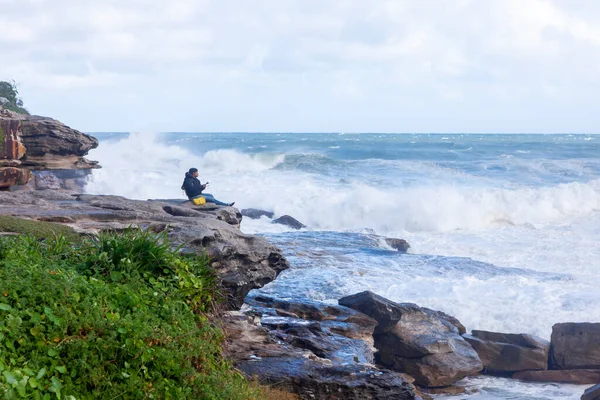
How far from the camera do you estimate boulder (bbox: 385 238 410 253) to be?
2033 cm

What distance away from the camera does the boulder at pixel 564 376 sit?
11.1 metres

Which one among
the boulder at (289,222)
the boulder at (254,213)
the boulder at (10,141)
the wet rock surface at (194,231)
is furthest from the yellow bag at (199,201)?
the boulder at (254,213)

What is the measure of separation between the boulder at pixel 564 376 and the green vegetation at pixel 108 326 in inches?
221

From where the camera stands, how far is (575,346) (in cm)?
1141

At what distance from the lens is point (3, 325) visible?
4.98 metres

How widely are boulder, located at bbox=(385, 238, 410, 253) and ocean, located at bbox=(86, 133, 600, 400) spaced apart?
0.25m

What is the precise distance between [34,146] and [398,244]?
1009 cm

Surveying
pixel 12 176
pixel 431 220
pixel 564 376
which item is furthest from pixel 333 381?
pixel 431 220

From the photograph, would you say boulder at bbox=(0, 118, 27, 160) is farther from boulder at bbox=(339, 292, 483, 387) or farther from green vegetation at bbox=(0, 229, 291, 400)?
green vegetation at bbox=(0, 229, 291, 400)

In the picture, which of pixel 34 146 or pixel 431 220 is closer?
pixel 34 146

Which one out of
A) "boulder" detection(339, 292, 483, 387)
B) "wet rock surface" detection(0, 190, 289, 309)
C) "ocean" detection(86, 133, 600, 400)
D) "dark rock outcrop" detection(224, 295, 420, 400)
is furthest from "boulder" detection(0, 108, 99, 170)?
"boulder" detection(339, 292, 483, 387)

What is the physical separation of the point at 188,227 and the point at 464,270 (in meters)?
8.67

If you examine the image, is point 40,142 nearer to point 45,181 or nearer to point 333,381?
point 45,181

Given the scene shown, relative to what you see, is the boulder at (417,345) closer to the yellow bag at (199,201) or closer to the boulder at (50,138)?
the yellow bag at (199,201)
